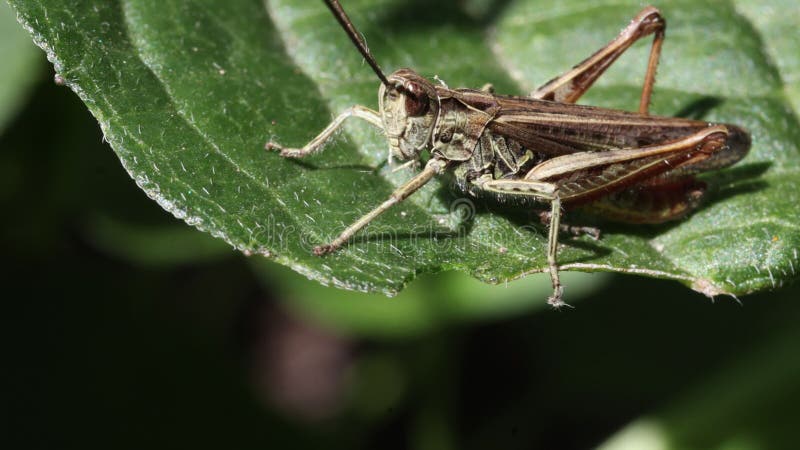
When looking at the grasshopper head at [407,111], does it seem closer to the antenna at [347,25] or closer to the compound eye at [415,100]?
the compound eye at [415,100]

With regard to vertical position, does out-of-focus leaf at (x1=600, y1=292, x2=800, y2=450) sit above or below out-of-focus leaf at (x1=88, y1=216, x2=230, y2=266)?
below

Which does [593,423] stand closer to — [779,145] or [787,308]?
[787,308]

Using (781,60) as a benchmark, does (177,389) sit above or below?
below

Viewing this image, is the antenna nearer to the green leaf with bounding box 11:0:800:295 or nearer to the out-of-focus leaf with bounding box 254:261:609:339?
the green leaf with bounding box 11:0:800:295

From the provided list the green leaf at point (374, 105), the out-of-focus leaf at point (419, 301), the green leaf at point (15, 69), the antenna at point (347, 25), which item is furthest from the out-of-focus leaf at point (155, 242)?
the antenna at point (347, 25)

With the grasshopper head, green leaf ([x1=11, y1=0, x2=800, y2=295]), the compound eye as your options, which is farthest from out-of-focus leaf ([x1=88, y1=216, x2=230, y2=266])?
the compound eye

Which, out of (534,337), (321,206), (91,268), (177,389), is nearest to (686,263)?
(321,206)
